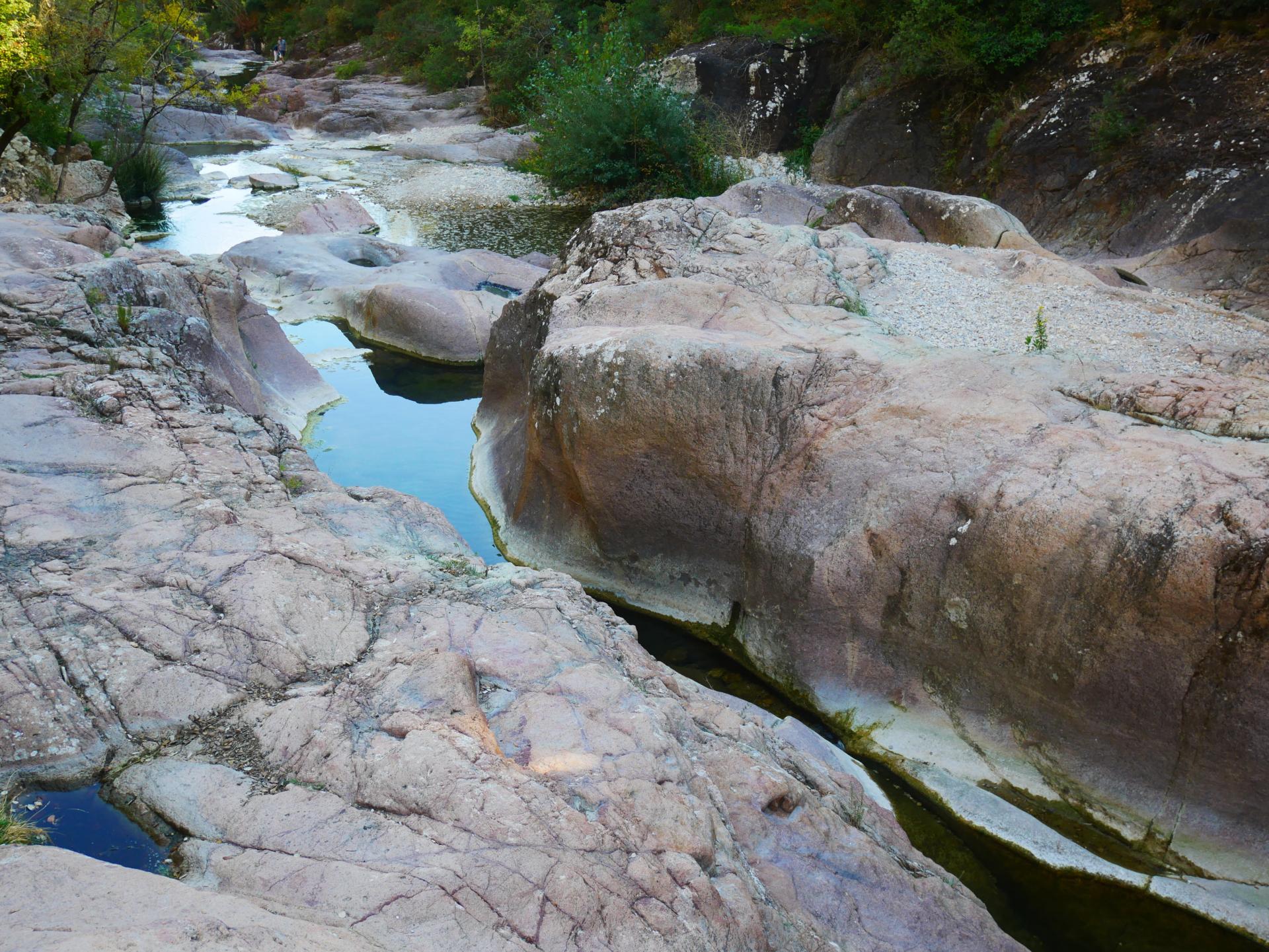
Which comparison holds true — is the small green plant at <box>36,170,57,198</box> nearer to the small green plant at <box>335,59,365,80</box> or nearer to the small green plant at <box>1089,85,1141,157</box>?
the small green plant at <box>1089,85,1141,157</box>

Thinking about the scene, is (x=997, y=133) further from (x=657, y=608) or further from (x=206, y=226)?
(x=206, y=226)

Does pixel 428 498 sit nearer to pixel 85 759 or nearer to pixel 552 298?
pixel 552 298

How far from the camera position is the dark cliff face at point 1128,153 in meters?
9.99

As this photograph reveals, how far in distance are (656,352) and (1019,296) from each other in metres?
2.96

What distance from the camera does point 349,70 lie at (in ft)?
112

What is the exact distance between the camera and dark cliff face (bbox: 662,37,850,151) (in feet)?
58.0

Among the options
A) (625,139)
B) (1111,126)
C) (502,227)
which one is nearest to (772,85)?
(625,139)

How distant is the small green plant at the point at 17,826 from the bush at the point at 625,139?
1323 cm

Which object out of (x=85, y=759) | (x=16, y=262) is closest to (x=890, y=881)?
(x=85, y=759)

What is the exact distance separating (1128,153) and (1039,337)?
6.99m

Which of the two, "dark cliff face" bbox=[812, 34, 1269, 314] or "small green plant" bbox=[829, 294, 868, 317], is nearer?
"small green plant" bbox=[829, 294, 868, 317]

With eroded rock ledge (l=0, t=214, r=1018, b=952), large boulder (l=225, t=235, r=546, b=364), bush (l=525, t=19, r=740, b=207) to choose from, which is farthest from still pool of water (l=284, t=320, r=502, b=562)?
bush (l=525, t=19, r=740, b=207)

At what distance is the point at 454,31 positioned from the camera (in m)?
30.1

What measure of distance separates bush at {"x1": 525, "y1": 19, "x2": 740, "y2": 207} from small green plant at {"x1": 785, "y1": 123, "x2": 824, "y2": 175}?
5.22 feet
